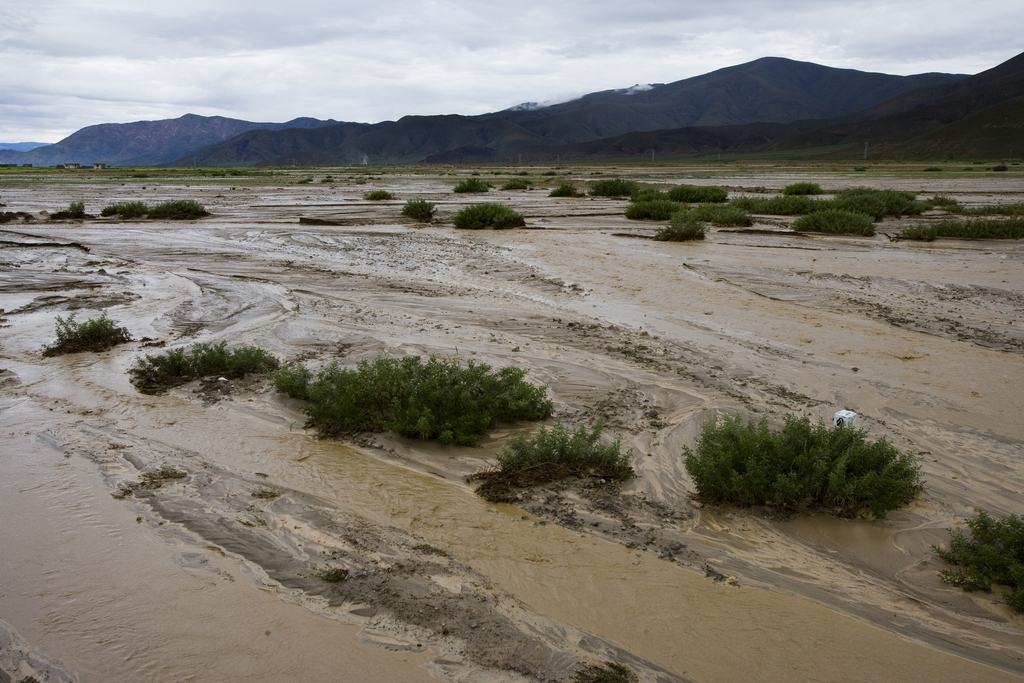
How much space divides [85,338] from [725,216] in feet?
47.4

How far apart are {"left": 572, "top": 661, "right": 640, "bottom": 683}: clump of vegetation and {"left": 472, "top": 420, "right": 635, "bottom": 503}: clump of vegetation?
1.76m

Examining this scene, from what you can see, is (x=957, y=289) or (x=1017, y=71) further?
(x=1017, y=71)

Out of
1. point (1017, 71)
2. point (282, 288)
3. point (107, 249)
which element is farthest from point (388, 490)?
point (1017, 71)

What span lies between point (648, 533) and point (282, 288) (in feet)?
28.8

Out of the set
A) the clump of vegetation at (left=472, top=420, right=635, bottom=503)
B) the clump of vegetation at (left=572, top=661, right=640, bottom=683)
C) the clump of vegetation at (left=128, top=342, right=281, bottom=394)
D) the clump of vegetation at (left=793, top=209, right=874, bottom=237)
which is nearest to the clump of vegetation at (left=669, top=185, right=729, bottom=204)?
the clump of vegetation at (left=793, top=209, right=874, bottom=237)

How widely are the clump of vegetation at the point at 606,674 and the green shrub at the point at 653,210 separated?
16.9 metres

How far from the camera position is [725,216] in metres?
17.3

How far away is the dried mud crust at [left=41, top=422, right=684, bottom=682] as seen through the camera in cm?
323

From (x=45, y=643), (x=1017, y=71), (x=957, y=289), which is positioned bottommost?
(x=45, y=643)

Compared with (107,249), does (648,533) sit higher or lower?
lower

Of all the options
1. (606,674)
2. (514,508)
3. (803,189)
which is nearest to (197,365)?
(514,508)

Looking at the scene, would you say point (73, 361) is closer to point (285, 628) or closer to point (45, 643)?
point (45, 643)

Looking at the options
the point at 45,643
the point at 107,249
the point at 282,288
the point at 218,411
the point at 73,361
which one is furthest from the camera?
the point at 107,249

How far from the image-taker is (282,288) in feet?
37.1
